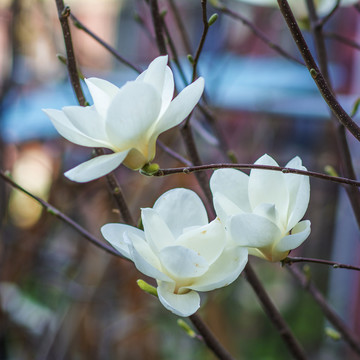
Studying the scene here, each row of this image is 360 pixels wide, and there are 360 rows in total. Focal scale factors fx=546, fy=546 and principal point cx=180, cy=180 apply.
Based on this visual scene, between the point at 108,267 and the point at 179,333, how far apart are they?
49.2 inches

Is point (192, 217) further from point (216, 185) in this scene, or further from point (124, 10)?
point (124, 10)

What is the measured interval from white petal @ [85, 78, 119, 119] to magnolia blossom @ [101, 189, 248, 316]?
0.28ft

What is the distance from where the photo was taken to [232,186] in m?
0.42

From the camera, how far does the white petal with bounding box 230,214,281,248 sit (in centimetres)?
37

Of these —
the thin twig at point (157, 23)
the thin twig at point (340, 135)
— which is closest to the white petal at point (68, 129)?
the thin twig at point (157, 23)

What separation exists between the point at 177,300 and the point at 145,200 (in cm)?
119

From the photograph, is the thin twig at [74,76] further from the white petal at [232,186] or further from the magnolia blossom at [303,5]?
the magnolia blossom at [303,5]

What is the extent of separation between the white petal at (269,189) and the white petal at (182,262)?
0.07 metres

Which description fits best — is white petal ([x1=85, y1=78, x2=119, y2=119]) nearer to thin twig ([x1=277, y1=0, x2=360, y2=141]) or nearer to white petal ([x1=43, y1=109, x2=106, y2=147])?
white petal ([x1=43, y1=109, x2=106, y2=147])

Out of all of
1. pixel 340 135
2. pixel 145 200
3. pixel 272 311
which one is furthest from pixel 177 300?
pixel 145 200

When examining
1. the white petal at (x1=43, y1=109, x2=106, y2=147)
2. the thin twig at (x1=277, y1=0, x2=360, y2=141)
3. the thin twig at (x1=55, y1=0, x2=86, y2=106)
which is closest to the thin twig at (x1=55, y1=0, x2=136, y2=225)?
the thin twig at (x1=55, y1=0, x2=86, y2=106)

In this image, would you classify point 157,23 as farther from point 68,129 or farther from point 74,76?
point 68,129

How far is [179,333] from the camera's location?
253 centimetres

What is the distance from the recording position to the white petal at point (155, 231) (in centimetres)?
40
